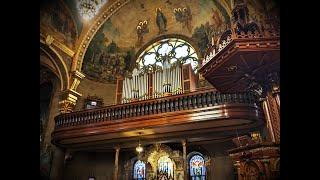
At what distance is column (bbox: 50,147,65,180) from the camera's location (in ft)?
44.4

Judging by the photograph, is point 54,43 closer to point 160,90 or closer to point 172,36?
point 160,90

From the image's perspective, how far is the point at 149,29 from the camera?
1630cm

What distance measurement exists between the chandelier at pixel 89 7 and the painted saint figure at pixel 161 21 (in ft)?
8.92

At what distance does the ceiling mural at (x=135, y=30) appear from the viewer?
15.1 m

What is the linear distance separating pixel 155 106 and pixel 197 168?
344 centimetres

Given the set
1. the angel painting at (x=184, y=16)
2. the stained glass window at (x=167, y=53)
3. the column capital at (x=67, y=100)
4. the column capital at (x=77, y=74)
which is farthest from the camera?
the stained glass window at (x=167, y=53)

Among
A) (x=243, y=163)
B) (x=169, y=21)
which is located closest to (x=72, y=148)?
(x=169, y=21)

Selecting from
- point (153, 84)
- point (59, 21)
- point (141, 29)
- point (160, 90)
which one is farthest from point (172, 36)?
point (59, 21)

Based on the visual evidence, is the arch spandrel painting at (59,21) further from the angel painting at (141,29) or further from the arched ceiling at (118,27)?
the angel painting at (141,29)

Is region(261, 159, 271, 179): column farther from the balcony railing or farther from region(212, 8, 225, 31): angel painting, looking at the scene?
region(212, 8, 225, 31): angel painting

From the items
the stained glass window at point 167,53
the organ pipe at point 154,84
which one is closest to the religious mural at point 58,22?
the stained glass window at point 167,53

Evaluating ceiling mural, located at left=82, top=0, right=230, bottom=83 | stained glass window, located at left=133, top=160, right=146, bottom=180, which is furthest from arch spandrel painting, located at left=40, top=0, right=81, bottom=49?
stained glass window, located at left=133, top=160, right=146, bottom=180
